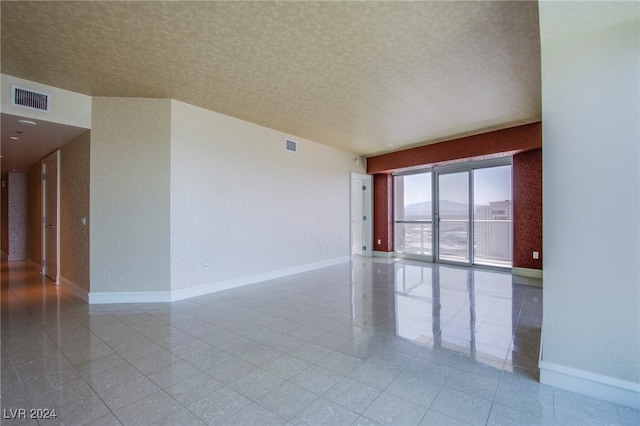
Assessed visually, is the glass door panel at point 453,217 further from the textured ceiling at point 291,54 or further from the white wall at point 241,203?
the white wall at point 241,203

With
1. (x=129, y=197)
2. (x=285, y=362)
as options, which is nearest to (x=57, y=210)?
(x=129, y=197)

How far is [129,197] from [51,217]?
2.47 meters

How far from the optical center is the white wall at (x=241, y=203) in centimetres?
420

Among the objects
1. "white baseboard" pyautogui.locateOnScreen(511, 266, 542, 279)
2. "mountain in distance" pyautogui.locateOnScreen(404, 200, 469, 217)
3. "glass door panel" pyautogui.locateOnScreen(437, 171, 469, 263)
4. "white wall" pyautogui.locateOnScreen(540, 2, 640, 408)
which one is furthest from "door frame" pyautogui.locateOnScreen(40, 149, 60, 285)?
"white baseboard" pyautogui.locateOnScreen(511, 266, 542, 279)

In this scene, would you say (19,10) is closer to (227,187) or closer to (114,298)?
(227,187)

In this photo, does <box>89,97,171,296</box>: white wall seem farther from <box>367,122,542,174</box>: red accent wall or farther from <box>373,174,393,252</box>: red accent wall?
<box>373,174,393,252</box>: red accent wall

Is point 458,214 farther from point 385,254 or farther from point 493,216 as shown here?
point 385,254

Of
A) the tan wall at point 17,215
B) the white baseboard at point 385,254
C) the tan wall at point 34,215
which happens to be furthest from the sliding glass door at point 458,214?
the tan wall at point 17,215

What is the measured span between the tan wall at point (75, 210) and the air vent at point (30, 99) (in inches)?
21.0

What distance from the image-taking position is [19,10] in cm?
229

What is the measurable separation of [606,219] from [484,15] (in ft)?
5.93

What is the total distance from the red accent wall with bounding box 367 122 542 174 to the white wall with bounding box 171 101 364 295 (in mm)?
1668

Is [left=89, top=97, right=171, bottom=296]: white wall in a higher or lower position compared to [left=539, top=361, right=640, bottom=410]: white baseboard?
higher

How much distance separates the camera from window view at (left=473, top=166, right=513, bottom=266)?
19.9ft
